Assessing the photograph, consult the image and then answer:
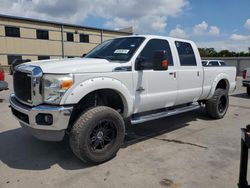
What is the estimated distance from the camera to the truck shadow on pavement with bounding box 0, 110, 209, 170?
3.91m

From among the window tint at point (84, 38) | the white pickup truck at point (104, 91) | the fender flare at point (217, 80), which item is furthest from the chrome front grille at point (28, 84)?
the window tint at point (84, 38)

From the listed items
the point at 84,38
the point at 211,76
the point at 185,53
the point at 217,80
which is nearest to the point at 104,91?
the point at 185,53

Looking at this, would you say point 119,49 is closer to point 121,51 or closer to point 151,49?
point 121,51

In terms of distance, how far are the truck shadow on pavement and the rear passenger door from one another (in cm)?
87

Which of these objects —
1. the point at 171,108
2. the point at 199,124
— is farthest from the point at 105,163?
the point at 199,124

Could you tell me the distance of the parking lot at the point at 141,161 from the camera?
11.0ft

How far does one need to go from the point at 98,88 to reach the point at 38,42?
105 ft

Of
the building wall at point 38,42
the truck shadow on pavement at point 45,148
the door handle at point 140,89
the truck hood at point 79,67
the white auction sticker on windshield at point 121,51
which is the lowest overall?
the truck shadow on pavement at point 45,148

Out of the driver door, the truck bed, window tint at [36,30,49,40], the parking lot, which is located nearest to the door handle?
the driver door

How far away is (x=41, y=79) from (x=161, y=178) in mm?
2228

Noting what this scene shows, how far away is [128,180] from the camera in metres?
3.37

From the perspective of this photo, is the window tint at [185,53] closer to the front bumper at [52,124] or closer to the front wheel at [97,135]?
the front wheel at [97,135]

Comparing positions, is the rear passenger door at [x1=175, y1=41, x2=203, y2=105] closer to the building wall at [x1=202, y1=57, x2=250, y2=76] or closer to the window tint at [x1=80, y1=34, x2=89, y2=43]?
the building wall at [x1=202, y1=57, x2=250, y2=76]

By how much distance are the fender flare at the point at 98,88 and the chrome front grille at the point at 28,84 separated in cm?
43
